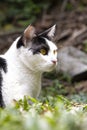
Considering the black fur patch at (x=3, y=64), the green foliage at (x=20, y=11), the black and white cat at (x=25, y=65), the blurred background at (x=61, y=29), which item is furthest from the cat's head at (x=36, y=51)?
the green foliage at (x=20, y=11)

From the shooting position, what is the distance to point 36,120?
341cm

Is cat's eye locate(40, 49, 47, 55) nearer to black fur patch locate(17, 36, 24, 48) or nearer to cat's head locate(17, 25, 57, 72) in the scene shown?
cat's head locate(17, 25, 57, 72)

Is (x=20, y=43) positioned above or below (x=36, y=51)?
above

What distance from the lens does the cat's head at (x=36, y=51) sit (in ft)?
19.4

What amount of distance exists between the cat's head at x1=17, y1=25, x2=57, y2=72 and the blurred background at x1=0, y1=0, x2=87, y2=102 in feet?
10.6

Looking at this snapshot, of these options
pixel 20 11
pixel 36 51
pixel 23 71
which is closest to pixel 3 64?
pixel 23 71

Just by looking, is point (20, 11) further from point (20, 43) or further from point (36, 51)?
point (36, 51)

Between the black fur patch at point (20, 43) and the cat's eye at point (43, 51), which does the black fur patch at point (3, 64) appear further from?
the cat's eye at point (43, 51)

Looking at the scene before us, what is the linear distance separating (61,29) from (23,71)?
679cm

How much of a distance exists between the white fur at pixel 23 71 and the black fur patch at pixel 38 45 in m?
0.05

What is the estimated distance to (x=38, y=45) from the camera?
19.7 ft

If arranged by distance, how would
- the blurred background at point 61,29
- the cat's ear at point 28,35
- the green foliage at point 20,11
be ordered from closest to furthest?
1. the cat's ear at point 28,35
2. the blurred background at point 61,29
3. the green foliage at point 20,11

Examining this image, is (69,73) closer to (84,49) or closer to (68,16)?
(84,49)

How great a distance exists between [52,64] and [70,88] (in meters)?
4.04
